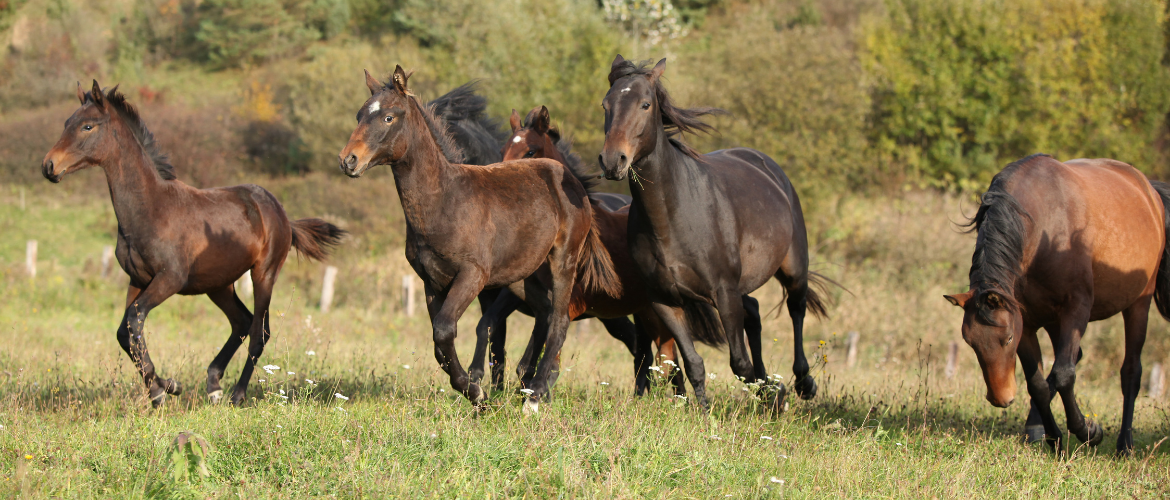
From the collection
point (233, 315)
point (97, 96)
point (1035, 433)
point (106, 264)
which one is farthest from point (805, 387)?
point (106, 264)

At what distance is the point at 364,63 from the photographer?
3309 cm

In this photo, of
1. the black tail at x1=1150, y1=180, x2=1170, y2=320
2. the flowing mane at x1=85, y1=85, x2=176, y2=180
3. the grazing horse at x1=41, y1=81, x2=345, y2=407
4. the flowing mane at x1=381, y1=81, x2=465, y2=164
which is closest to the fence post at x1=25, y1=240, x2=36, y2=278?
the grazing horse at x1=41, y1=81, x2=345, y2=407

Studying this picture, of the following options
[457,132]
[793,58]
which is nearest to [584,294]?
[457,132]

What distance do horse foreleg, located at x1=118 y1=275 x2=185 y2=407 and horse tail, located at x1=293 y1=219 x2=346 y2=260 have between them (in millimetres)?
1621

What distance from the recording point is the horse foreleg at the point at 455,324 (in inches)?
181

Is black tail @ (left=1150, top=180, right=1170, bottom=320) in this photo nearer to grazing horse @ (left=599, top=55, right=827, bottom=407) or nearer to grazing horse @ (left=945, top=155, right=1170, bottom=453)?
grazing horse @ (left=945, top=155, right=1170, bottom=453)

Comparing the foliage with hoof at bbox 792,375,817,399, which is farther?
the foliage

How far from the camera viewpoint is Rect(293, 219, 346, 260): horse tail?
7.83 m

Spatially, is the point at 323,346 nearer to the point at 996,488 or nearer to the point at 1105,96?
the point at 996,488

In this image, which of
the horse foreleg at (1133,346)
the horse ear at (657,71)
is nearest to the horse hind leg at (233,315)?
the horse ear at (657,71)

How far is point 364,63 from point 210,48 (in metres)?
21.7

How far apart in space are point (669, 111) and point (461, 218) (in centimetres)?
152

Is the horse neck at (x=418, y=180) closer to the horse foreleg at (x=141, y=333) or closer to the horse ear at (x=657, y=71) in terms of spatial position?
the horse ear at (x=657, y=71)

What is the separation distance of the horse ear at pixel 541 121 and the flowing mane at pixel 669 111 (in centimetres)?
159
